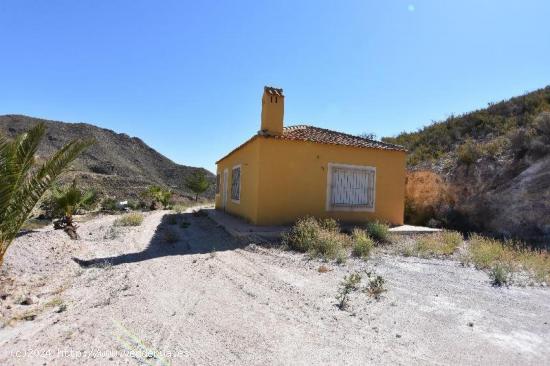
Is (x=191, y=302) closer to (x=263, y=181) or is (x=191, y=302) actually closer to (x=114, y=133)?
(x=263, y=181)

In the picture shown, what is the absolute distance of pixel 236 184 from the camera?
46.4 feet

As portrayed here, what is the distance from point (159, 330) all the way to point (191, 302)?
988mm

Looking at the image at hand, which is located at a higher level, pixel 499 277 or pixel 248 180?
pixel 248 180

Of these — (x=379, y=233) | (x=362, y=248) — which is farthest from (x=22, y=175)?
(x=379, y=233)

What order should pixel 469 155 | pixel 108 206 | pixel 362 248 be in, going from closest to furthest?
pixel 362 248 → pixel 469 155 → pixel 108 206

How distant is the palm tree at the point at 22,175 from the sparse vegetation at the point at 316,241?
15.8 feet

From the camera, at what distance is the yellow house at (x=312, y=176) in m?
10.6

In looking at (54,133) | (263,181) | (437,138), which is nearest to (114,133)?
(54,133)

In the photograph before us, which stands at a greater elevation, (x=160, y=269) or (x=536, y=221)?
(x=536, y=221)

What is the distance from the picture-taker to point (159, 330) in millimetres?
→ 3887

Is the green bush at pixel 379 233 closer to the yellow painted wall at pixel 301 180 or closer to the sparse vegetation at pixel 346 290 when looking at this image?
the yellow painted wall at pixel 301 180

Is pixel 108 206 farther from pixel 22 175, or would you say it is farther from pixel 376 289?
pixel 376 289

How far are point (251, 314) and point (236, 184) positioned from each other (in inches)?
390

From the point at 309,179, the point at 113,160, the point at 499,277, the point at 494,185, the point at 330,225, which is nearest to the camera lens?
the point at 499,277
